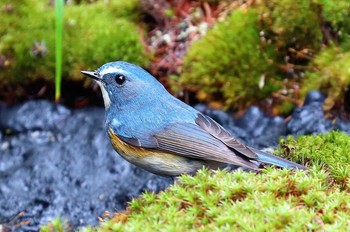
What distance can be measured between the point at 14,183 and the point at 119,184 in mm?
1166

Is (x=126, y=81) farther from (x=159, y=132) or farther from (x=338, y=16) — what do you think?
(x=338, y=16)

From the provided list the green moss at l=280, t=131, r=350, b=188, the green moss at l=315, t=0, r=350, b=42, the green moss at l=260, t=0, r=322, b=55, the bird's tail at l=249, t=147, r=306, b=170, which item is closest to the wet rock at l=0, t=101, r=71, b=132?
the green moss at l=260, t=0, r=322, b=55

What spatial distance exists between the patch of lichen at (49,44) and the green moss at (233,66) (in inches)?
29.3

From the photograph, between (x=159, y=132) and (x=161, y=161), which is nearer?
(x=161, y=161)

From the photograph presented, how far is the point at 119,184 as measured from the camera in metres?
7.40

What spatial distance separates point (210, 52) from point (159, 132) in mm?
2698

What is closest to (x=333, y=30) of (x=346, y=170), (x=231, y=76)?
(x=231, y=76)

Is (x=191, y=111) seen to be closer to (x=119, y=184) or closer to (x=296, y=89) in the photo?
(x=119, y=184)

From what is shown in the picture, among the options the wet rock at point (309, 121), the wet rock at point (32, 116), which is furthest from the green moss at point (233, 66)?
the wet rock at point (32, 116)

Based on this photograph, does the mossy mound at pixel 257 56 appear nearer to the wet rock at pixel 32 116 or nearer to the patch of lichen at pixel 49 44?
the patch of lichen at pixel 49 44

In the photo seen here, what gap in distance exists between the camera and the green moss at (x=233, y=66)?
313 inches

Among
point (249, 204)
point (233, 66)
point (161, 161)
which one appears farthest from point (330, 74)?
point (249, 204)

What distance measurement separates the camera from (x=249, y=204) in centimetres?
399

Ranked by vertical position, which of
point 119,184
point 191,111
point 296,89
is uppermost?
point 191,111
